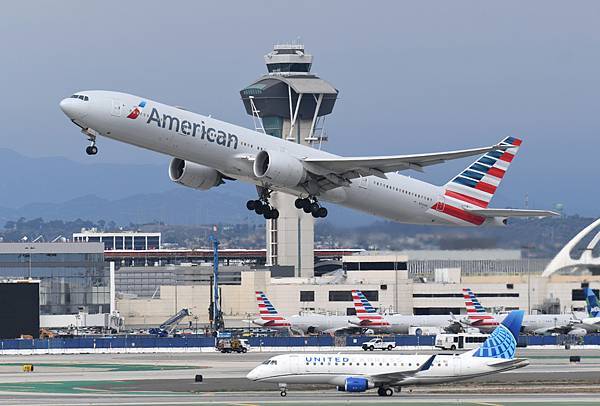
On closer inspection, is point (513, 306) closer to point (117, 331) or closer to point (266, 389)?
point (117, 331)

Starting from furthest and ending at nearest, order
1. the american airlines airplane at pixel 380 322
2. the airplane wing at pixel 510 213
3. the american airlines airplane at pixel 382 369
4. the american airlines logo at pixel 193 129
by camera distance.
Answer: the american airlines airplane at pixel 380 322, the airplane wing at pixel 510 213, the american airlines airplane at pixel 382 369, the american airlines logo at pixel 193 129

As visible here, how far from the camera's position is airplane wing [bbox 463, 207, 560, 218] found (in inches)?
3069

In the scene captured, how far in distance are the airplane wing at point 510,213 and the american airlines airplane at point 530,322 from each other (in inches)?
2019

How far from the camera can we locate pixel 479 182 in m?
86.5

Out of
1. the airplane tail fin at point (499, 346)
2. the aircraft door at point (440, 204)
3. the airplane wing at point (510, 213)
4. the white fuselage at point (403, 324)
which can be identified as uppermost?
the aircraft door at point (440, 204)

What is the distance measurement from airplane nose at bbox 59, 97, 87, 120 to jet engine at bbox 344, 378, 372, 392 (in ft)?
65.8

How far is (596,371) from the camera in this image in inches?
3524

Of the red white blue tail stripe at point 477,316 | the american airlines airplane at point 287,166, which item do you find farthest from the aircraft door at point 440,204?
the red white blue tail stripe at point 477,316

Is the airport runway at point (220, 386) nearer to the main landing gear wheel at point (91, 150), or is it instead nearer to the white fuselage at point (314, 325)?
the main landing gear wheel at point (91, 150)

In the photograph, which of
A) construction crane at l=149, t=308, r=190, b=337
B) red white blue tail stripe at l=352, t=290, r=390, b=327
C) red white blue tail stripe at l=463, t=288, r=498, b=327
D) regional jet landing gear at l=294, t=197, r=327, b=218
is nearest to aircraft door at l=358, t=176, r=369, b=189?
regional jet landing gear at l=294, t=197, r=327, b=218

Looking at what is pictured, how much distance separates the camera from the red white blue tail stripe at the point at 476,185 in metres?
84.2

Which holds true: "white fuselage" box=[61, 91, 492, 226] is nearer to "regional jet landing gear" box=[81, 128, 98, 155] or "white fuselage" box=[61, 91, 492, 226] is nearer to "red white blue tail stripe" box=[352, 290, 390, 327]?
"regional jet landing gear" box=[81, 128, 98, 155]

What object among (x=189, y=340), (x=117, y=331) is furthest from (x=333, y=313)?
(x=189, y=340)

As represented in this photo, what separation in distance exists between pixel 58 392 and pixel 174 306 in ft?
338
